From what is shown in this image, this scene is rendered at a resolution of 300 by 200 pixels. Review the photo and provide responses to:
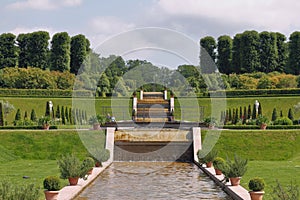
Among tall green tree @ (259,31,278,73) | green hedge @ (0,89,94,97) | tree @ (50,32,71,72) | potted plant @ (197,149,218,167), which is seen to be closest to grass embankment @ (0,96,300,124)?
green hedge @ (0,89,94,97)

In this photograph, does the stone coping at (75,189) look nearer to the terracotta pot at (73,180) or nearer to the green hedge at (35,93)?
the terracotta pot at (73,180)

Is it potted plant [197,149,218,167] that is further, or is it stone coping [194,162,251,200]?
potted plant [197,149,218,167]

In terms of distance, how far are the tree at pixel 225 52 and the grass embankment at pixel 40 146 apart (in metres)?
36.2

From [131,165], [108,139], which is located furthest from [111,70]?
[131,165]

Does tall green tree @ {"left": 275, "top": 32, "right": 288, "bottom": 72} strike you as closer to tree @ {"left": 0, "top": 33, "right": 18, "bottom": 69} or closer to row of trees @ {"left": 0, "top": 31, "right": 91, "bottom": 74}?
row of trees @ {"left": 0, "top": 31, "right": 91, "bottom": 74}

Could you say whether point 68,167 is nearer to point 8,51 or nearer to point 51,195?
point 51,195

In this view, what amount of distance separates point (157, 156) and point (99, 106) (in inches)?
767

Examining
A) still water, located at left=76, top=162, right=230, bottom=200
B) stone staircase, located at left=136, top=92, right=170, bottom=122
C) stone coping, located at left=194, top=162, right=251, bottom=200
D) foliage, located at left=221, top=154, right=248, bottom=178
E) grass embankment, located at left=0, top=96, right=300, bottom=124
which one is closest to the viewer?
stone coping, located at left=194, top=162, right=251, bottom=200

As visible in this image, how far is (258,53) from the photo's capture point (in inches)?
2094

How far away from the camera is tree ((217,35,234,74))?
55188 millimetres

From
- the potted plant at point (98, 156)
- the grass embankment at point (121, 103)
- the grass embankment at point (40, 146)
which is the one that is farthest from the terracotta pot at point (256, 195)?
the grass embankment at point (121, 103)

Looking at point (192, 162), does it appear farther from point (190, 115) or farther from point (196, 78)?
point (196, 78)

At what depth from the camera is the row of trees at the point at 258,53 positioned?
52.5 metres

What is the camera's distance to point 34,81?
1704 inches
